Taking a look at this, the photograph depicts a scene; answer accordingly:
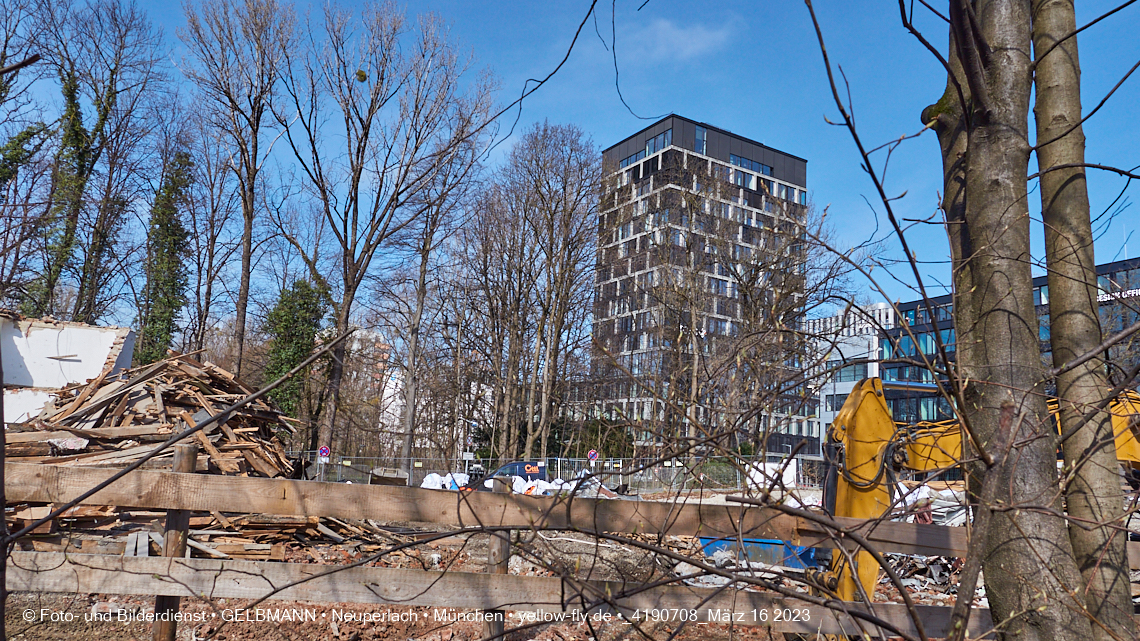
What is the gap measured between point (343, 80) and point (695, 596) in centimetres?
1945

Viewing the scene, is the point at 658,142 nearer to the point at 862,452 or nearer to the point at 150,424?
the point at 150,424

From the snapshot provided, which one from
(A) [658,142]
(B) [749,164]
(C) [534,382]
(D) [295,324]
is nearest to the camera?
(D) [295,324]

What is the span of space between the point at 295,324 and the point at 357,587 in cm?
2513

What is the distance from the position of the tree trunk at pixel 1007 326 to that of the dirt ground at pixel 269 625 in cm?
343

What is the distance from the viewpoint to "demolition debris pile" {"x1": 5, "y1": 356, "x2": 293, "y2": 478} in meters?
8.59

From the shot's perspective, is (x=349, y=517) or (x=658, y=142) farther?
(x=658, y=142)

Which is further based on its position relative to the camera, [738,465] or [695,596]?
[695,596]

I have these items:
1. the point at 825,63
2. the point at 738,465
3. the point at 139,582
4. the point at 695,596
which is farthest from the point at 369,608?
the point at 825,63

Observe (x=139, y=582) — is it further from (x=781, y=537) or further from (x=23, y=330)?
(x=23, y=330)

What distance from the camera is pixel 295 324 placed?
26609 millimetres

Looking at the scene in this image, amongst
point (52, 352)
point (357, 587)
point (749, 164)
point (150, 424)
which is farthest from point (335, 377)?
point (749, 164)

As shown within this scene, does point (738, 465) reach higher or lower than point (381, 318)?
lower

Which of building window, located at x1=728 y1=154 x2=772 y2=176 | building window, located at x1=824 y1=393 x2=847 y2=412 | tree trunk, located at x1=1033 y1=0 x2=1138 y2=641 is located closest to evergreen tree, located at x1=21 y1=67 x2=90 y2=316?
building window, located at x1=824 y1=393 x2=847 y2=412

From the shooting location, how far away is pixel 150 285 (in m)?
26.6
